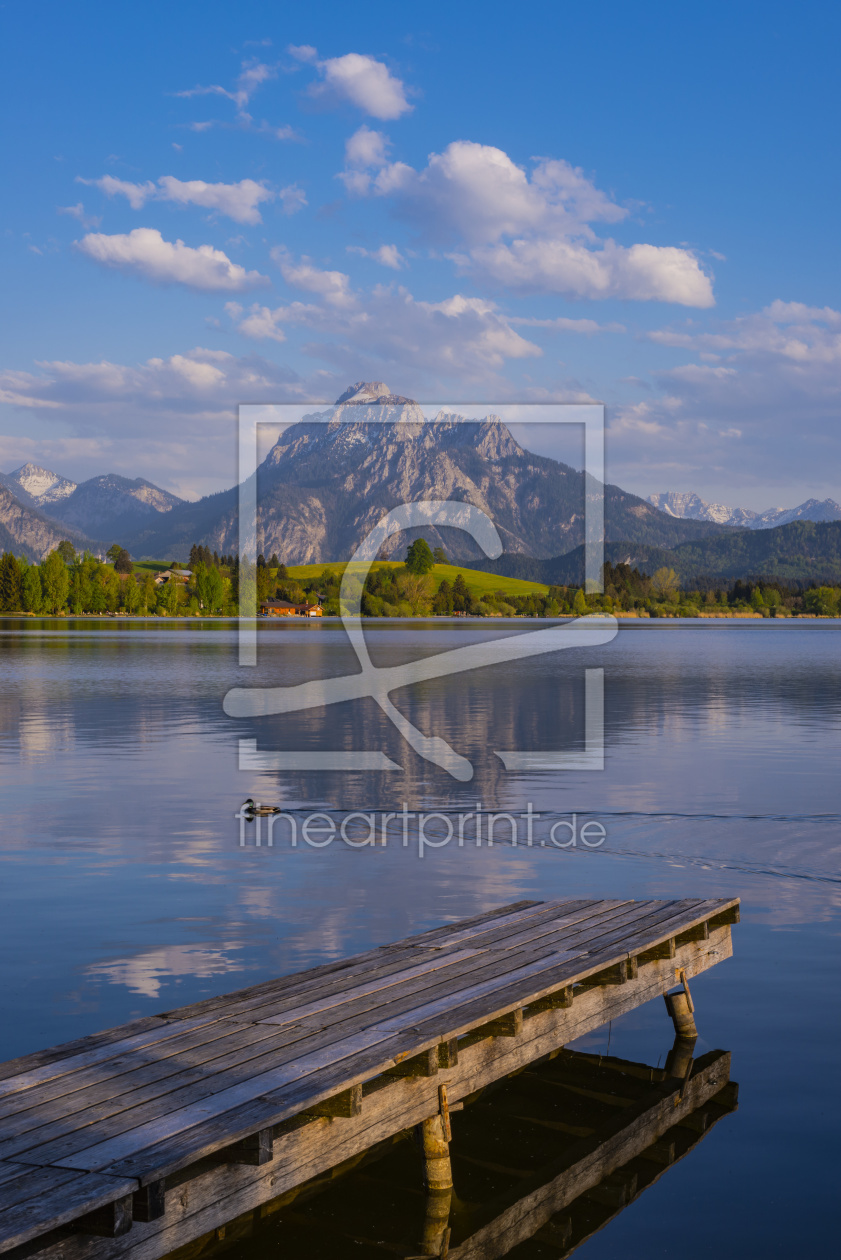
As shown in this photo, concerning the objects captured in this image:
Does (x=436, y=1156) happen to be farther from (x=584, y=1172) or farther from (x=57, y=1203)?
(x=57, y=1203)

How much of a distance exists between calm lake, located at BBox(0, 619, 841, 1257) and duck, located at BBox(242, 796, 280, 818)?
0.51 meters

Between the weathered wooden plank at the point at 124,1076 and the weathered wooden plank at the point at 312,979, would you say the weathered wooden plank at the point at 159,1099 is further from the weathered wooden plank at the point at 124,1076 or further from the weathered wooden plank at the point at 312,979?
the weathered wooden plank at the point at 312,979

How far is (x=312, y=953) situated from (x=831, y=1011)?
7120mm

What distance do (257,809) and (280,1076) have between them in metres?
18.7

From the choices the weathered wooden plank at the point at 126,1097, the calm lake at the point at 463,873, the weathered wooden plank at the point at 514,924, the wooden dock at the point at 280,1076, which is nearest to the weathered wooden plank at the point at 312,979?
the wooden dock at the point at 280,1076

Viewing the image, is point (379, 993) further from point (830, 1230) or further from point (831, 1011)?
point (831, 1011)

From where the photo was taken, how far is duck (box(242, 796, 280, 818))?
26891 millimetres

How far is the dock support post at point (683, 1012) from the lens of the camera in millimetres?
13219

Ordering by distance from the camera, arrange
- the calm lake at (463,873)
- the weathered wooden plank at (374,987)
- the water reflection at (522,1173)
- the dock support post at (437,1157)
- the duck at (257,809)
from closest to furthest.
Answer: the water reflection at (522,1173) → the dock support post at (437,1157) → the weathered wooden plank at (374,987) → the calm lake at (463,873) → the duck at (257,809)

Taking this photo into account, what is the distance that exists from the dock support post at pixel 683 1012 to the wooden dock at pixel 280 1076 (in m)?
0.03

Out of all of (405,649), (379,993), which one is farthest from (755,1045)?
(405,649)

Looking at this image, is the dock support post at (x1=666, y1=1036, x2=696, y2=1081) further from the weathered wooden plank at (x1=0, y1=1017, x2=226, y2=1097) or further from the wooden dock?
the weathered wooden plank at (x1=0, y1=1017, x2=226, y2=1097)

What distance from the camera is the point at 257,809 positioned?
88.8ft

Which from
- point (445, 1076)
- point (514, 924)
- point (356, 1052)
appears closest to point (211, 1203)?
point (356, 1052)
